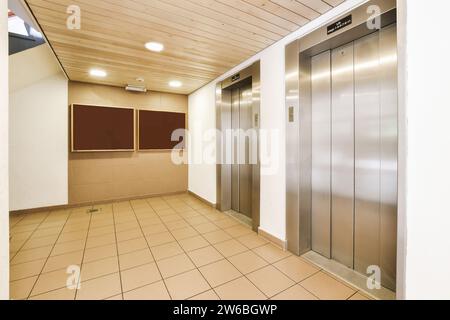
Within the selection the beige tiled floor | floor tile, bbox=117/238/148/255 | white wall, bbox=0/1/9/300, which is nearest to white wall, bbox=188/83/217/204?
the beige tiled floor

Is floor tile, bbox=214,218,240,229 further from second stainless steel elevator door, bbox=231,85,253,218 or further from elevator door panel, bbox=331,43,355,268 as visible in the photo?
elevator door panel, bbox=331,43,355,268

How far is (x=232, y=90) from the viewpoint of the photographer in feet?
13.7

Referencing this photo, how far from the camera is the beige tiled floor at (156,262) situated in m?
1.95

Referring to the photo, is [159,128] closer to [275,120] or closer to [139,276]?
[275,120]

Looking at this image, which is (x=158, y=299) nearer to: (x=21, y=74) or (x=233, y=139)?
(x=233, y=139)

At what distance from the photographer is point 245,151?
3857 mm

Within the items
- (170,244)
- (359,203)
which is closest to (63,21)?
(170,244)

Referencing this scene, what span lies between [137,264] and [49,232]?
200 cm

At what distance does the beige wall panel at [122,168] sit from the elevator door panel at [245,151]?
2.34 metres

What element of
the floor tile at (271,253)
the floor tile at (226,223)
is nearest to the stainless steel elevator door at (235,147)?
the floor tile at (226,223)

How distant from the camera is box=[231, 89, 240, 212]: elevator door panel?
4.05 metres

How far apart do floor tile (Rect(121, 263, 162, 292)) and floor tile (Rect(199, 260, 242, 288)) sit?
50cm
